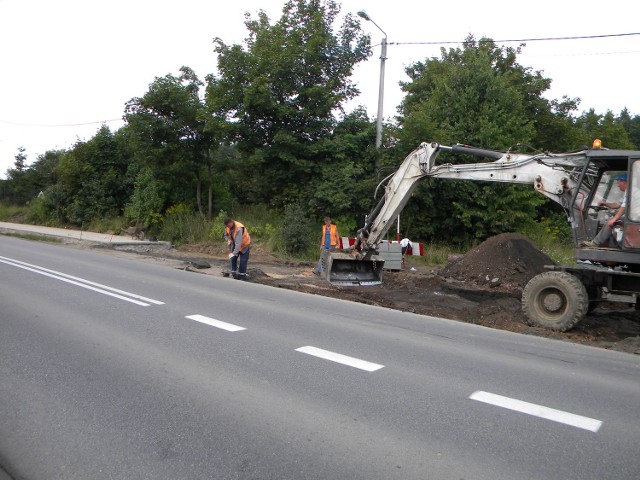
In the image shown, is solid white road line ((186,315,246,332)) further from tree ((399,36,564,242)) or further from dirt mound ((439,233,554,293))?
tree ((399,36,564,242))

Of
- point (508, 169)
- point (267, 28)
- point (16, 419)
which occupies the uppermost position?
point (267, 28)

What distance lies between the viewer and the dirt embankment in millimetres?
8750

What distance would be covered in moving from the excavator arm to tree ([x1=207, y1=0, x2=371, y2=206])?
762 centimetres

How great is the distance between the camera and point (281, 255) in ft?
61.0

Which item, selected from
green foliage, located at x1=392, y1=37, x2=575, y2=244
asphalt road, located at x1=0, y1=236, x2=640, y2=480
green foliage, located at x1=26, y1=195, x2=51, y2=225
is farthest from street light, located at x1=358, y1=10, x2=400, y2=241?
green foliage, located at x1=26, y1=195, x2=51, y2=225

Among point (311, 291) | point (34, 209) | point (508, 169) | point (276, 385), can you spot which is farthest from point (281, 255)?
point (34, 209)

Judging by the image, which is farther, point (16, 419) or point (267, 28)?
point (267, 28)

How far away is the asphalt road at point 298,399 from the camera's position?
347 cm

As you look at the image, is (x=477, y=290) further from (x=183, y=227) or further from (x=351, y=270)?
(x=183, y=227)

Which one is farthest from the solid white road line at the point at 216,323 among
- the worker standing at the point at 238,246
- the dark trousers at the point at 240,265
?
the dark trousers at the point at 240,265

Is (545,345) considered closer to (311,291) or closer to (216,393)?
(216,393)

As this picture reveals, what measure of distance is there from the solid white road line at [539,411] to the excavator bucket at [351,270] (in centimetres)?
762

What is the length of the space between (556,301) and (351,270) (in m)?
5.19

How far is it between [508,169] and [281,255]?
10286mm
